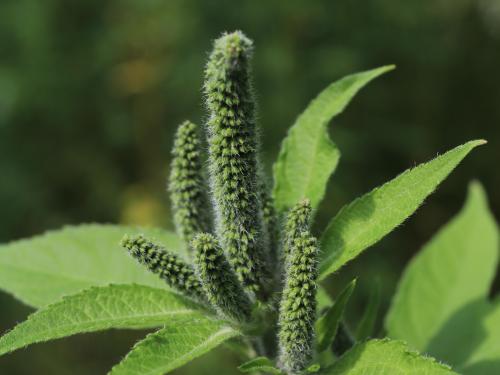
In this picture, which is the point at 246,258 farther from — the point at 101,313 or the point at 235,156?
the point at 101,313

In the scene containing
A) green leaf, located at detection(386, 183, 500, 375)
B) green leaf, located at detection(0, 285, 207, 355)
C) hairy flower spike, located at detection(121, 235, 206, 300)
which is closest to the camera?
green leaf, located at detection(0, 285, 207, 355)

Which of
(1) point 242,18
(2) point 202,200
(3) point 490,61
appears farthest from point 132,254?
(3) point 490,61

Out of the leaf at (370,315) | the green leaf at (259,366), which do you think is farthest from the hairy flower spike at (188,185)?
the leaf at (370,315)

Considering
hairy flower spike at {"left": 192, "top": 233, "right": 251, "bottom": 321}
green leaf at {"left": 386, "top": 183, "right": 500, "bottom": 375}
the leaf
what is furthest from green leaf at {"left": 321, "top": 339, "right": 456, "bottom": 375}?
green leaf at {"left": 386, "top": 183, "right": 500, "bottom": 375}

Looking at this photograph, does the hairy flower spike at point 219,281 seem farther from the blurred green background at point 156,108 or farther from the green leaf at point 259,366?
the blurred green background at point 156,108

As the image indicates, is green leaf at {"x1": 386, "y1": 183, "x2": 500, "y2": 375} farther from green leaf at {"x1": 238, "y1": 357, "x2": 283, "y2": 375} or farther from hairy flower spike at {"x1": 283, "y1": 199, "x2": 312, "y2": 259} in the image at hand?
hairy flower spike at {"x1": 283, "y1": 199, "x2": 312, "y2": 259}

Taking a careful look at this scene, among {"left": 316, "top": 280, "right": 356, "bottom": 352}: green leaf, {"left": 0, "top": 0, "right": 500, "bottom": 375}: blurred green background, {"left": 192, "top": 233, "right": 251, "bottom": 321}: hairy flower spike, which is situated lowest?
{"left": 316, "top": 280, "right": 356, "bottom": 352}: green leaf

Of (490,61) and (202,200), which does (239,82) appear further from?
(490,61)
